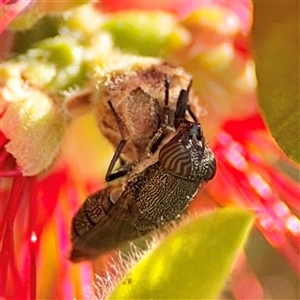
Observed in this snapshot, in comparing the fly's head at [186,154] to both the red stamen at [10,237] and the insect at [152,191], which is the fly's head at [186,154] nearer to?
the insect at [152,191]

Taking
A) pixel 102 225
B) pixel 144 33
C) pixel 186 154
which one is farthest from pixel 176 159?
pixel 144 33

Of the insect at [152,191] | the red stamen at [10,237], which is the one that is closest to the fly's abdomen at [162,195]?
the insect at [152,191]

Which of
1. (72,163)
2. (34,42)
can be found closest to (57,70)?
(34,42)

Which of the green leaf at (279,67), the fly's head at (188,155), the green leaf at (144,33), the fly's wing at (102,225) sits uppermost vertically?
the green leaf at (279,67)

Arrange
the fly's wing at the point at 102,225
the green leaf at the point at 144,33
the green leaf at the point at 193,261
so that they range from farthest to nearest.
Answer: the green leaf at the point at 144,33 < the fly's wing at the point at 102,225 < the green leaf at the point at 193,261

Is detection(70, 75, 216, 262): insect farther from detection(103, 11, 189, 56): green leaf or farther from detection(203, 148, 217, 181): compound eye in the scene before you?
detection(103, 11, 189, 56): green leaf
